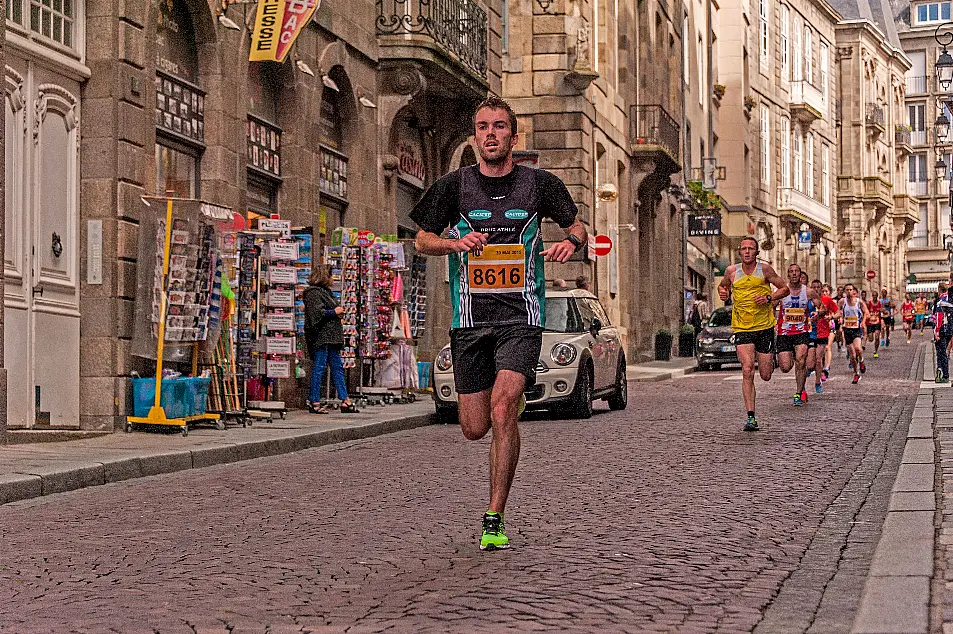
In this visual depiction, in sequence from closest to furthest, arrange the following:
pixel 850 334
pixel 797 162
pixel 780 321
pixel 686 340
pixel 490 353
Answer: pixel 490 353
pixel 780 321
pixel 850 334
pixel 686 340
pixel 797 162

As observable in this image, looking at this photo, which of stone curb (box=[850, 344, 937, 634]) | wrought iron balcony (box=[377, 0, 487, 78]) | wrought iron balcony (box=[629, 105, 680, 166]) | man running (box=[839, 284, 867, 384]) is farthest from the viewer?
wrought iron balcony (box=[629, 105, 680, 166])

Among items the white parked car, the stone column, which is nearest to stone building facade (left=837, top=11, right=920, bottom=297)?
the white parked car

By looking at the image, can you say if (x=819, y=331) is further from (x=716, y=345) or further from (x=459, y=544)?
(x=459, y=544)

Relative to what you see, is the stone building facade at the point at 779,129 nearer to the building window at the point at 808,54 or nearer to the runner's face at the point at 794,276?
the building window at the point at 808,54

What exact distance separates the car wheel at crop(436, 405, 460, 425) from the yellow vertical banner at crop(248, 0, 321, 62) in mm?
4311

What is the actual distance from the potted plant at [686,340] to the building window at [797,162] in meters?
27.3

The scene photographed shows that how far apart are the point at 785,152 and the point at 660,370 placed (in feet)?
115

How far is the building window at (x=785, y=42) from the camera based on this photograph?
216 feet

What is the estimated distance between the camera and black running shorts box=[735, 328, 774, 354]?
50.3ft

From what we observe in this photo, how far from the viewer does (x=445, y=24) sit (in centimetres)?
2306

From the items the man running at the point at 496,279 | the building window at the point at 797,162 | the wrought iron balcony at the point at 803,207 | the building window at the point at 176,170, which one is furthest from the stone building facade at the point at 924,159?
the man running at the point at 496,279

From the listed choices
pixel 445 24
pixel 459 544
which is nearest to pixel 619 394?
pixel 445 24

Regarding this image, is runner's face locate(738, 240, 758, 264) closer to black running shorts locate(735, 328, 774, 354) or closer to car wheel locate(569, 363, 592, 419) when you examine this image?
black running shorts locate(735, 328, 774, 354)

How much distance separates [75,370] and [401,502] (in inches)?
245
